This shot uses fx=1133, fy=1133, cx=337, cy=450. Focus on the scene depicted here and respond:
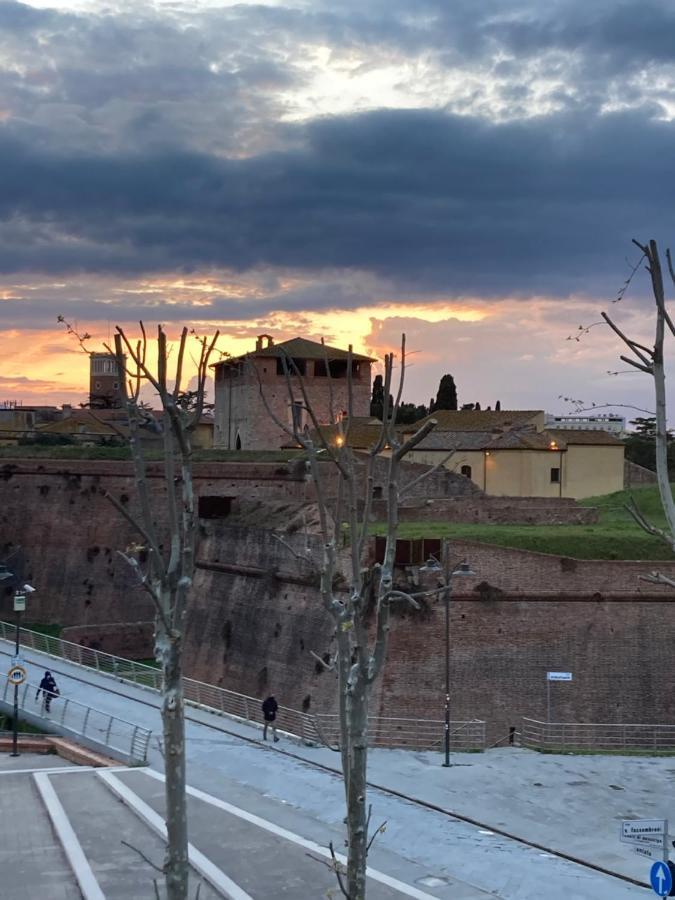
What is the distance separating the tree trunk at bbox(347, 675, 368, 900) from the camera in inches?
287

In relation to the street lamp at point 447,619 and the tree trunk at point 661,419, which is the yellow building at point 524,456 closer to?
the street lamp at point 447,619

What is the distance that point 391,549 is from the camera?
844 cm

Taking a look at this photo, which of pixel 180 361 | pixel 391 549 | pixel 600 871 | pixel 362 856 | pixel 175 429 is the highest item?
pixel 180 361

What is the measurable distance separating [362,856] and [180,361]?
3.76 meters

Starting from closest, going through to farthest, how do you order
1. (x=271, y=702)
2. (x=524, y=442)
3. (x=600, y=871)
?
1. (x=600, y=871)
2. (x=271, y=702)
3. (x=524, y=442)

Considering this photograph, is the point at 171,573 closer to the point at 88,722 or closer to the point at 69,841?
the point at 69,841

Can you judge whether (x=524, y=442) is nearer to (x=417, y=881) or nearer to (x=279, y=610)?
(x=279, y=610)

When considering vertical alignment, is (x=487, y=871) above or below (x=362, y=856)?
below

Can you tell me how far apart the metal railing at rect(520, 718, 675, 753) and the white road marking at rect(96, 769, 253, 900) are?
8.83 metres

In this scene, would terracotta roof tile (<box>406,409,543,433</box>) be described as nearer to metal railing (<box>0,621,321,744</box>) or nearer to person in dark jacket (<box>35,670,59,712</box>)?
metal railing (<box>0,621,321,744</box>)

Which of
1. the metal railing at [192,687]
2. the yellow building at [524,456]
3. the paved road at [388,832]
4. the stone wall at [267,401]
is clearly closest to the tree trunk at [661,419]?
the paved road at [388,832]

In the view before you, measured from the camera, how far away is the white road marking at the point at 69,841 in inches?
436

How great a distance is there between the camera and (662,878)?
317 inches

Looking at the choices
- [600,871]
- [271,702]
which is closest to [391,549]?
[600,871]
